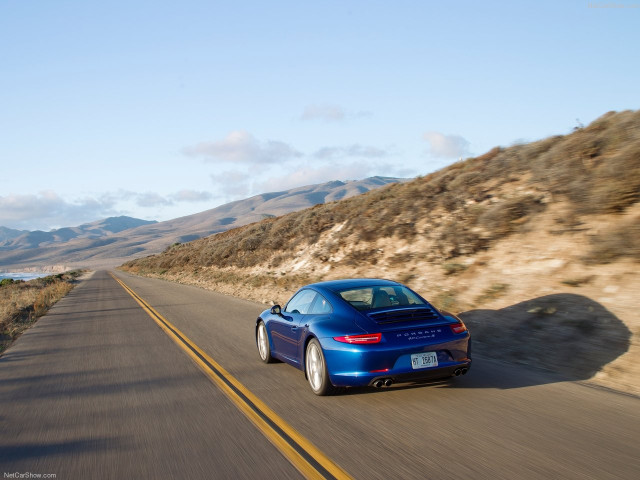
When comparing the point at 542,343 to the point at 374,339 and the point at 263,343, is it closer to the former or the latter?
the point at 374,339

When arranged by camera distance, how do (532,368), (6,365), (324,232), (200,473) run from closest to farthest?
(200,473), (532,368), (6,365), (324,232)

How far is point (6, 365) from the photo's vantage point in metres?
9.48

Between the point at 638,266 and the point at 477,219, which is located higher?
the point at 477,219

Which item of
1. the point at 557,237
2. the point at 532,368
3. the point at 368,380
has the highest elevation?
the point at 557,237

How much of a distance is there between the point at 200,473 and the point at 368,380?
6.65ft

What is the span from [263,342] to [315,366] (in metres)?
2.18

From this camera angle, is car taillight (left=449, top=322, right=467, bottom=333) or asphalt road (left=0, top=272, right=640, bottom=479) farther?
car taillight (left=449, top=322, right=467, bottom=333)

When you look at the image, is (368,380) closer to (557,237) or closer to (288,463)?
(288,463)

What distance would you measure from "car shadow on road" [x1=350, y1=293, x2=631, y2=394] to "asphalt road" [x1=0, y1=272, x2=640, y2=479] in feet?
0.21

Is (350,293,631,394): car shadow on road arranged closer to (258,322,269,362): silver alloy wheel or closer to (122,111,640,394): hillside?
(122,111,640,394): hillside

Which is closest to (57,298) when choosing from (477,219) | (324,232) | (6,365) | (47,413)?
(324,232)

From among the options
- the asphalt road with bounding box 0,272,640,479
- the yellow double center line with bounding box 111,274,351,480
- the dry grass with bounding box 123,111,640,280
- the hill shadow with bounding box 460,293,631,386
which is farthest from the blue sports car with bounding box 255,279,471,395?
the dry grass with bounding box 123,111,640,280

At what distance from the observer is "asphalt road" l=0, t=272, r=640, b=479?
4.16 metres

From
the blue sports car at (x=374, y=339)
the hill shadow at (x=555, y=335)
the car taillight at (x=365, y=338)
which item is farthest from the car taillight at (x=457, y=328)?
the hill shadow at (x=555, y=335)
